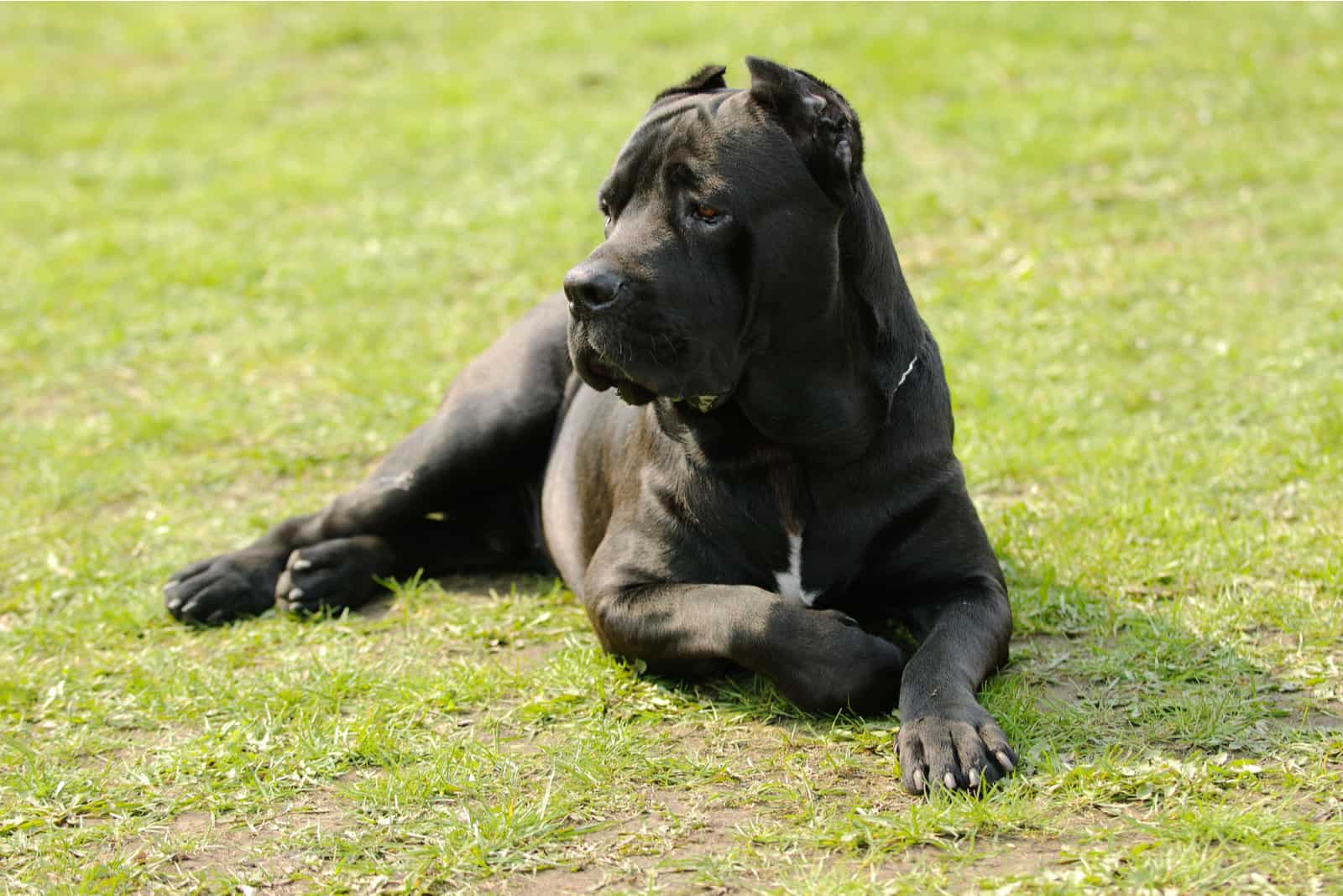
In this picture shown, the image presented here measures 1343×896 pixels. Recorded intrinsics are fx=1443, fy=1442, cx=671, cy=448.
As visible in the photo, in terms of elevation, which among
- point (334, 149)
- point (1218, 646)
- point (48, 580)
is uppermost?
point (334, 149)

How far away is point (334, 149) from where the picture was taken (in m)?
10.6

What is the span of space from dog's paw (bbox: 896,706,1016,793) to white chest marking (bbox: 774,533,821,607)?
0.60m

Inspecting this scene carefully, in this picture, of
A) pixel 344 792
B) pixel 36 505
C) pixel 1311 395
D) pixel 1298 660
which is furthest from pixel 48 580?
pixel 1311 395

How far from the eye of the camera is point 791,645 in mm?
3605

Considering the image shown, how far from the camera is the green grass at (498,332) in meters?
3.25

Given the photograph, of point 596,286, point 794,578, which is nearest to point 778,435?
point 794,578

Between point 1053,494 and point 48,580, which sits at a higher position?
point 1053,494

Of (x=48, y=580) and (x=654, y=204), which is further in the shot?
(x=48, y=580)

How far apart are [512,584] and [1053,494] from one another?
197 centimetres

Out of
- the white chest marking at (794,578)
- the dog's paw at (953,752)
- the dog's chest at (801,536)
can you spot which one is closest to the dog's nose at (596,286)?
the dog's chest at (801,536)

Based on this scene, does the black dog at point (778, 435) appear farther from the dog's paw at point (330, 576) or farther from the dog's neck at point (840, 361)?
the dog's paw at point (330, 576)

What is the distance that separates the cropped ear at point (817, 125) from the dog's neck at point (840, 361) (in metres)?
0.11

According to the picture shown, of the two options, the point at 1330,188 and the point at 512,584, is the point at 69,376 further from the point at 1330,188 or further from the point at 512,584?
the point at 1330,188

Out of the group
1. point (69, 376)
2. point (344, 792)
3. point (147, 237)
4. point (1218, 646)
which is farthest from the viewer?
point (147, 237)
